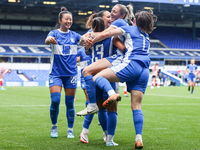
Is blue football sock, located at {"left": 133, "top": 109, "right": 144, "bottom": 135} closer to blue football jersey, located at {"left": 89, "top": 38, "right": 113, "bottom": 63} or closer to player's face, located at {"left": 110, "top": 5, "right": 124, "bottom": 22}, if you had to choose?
blue football jersey, located at {"left": 89, "top": 38, "right": 113, "bottom": 63}

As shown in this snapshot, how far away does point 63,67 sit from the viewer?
16.5 feet

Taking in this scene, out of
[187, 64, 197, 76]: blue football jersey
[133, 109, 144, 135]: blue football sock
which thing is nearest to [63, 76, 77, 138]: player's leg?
[133, 109, 144, 135]: blue football sock

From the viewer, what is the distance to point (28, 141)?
180 inches

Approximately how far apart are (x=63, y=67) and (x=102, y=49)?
98cm

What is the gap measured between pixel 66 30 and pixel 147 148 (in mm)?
2344

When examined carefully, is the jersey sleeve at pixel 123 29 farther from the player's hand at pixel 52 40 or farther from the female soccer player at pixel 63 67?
the female soccer player at pixel 63 67

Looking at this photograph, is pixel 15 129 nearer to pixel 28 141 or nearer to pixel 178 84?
pixel 28 141

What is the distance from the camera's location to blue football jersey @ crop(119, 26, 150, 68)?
3.96 meters

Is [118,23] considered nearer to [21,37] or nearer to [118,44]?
[118,44]

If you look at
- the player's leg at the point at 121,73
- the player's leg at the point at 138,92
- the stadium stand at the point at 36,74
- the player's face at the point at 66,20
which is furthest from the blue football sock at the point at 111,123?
the stadium stand at the point at 36,74

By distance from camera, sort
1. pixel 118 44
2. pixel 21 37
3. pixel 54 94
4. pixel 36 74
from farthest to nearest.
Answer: pixel 21 37 → pixel 36 74 → pixel 54 94 → pixel 118 44

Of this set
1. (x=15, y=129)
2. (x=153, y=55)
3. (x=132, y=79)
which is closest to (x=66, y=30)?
(x=132, y=79)

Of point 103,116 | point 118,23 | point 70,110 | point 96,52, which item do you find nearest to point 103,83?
point 96,52

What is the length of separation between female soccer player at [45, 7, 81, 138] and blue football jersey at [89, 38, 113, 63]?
81cm
